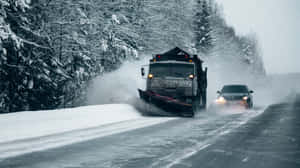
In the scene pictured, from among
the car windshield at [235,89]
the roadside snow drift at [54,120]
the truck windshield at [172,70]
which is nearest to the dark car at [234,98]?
the car windshield at [235,89]

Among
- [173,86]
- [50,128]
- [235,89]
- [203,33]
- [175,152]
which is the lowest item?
[175,152]

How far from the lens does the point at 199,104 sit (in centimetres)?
1967

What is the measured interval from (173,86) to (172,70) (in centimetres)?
81

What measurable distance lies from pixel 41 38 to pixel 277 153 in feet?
50.1

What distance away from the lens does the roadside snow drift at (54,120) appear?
945 centimetres

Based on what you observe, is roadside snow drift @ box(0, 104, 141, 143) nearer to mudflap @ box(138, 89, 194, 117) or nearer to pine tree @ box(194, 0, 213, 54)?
mudflap @ box(138, 89, 194, 117)

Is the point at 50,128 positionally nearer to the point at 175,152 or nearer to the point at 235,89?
the point at 175,152

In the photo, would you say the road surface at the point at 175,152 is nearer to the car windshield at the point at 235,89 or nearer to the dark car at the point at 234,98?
the dark car at the point at 234,98

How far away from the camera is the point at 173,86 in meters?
17.3

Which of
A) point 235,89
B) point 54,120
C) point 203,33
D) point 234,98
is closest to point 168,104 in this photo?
point 54,120

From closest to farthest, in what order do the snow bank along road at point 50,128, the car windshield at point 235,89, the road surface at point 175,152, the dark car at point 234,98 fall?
the road surface at point 175,152
the snow bank along road at point 50,128
the dark car at point 234,98
the car windshield at point 235,89

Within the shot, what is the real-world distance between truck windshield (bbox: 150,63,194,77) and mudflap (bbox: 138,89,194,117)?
137cm

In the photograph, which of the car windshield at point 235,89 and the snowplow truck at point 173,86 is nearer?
the snowplow truck at point 173,86

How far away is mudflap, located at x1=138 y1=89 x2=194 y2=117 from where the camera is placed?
1648 cm
